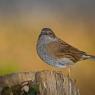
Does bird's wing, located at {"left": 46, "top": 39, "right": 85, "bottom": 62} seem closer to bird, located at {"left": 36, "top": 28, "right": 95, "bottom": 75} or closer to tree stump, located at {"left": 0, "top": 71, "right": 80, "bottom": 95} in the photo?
bird, located at {"left": 36, "top": 28, "right": 95, "bottom": 75}

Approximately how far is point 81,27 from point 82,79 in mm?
216

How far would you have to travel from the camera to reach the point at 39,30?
1.59m

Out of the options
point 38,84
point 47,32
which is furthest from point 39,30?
point 38,84

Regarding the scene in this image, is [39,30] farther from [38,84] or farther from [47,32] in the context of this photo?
[38,84]

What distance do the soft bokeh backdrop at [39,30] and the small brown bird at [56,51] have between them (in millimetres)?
73

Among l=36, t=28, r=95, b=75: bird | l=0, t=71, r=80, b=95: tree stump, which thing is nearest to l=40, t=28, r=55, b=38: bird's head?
l=36, t=28, r=95, b=75: bird

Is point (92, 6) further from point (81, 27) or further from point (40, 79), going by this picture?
point (40, 79)

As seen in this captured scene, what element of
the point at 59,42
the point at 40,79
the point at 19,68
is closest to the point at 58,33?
the point at 59,42

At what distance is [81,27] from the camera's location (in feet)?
5.36

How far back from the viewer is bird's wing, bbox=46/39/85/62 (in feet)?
4.85

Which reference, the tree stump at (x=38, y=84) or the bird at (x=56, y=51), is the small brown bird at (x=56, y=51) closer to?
the bird at (x=56, y=51)

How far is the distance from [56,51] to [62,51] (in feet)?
0.08

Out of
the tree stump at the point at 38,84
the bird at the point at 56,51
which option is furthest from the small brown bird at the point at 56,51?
the tree stump at the point at 38,84

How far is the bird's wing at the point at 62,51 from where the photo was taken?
148 centimetres
